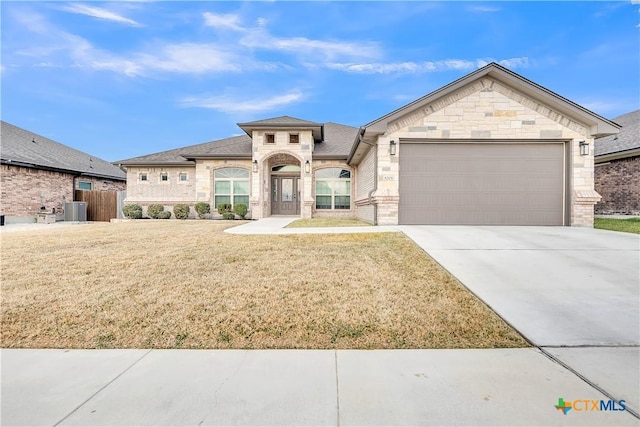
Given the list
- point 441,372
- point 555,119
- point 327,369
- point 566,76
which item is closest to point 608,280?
point 441,372

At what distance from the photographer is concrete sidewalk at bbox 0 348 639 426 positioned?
176cm

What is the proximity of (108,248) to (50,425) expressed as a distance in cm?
612

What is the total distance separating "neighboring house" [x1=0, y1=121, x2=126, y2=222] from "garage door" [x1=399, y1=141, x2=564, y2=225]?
20246mm

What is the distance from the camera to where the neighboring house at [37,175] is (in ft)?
50.4

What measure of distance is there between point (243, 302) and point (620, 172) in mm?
19125

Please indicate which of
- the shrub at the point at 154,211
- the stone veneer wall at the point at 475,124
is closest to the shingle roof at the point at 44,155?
the shrub at the point at 154,211

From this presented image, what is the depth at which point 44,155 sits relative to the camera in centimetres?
1855

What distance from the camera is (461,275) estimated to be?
175 inches

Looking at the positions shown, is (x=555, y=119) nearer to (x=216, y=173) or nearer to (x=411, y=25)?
(x=411, y=25)

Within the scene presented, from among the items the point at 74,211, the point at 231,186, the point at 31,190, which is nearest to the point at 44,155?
the point at 31,190

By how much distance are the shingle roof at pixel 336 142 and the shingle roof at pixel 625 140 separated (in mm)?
13225

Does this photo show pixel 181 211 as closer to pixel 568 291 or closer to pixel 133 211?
pixel 133 211

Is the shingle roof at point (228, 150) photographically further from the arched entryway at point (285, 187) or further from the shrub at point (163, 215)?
the shrub at point (163, 215)

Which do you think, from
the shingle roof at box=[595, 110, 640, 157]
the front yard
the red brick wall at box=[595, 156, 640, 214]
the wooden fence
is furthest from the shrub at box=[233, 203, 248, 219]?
the red brick wall at box=[595, 156, 640, 214]
